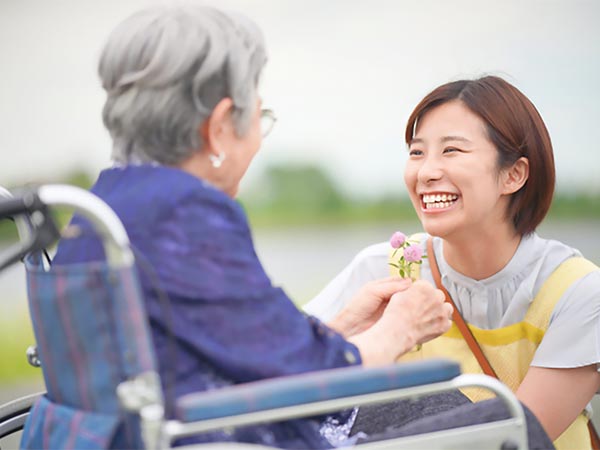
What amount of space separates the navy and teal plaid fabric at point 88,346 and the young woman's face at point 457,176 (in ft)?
3.62

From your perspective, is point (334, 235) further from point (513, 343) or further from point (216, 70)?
point (216, 70)

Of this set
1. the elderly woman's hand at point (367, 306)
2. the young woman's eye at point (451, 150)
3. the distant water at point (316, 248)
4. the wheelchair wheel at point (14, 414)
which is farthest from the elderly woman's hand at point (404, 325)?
the distant water at point (316, 248)

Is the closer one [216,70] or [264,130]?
[216,70]

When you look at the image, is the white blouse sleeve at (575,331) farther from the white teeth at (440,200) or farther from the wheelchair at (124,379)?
the wheelchair at (124,379)

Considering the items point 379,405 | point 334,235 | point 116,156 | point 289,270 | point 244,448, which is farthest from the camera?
point 334,235

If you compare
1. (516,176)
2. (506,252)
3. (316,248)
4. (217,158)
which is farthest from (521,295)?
(316,248)

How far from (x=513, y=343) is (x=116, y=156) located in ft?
4.00

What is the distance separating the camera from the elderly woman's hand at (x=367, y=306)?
181 centimetres

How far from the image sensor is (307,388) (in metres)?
1.27

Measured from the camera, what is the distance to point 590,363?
212cm

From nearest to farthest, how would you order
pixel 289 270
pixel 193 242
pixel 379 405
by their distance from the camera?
pixel 193 242, pixel 379 405, pixel 289 270

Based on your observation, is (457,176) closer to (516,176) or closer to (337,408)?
(516,176)

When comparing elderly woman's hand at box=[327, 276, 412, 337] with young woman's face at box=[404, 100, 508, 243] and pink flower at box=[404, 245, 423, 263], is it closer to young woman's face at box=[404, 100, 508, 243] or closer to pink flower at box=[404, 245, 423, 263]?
pink flower at box=[404, 245, 423, 263]

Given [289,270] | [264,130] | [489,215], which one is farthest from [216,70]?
[289,270]
